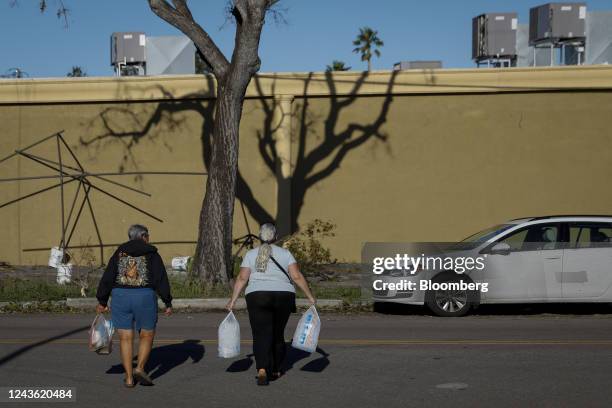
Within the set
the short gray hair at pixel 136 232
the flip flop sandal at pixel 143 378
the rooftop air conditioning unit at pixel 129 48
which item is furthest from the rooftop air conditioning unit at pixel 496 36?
the flip flop sandal at pixel 143 378

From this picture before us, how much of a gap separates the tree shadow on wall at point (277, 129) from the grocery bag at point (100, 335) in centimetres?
1402

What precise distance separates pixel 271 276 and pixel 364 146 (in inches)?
564

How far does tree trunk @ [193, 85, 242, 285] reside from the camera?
18812 millimetres

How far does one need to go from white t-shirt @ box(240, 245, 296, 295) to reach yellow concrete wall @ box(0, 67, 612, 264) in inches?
553

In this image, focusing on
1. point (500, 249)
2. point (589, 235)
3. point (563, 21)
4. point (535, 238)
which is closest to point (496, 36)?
point (563, 21)

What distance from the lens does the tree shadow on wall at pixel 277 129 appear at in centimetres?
2362

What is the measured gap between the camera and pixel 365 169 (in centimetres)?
2373

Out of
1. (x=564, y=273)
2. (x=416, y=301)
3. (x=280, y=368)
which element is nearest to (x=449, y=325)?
(x=416, y=301)

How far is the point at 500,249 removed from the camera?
51.1ft

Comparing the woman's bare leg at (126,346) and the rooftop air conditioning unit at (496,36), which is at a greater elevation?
the rooftop air conditioning unit at (496,36)

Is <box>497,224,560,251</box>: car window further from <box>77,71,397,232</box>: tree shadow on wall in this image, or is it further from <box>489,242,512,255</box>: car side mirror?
<box>77,71,397,232</box>: tree shadow on wall

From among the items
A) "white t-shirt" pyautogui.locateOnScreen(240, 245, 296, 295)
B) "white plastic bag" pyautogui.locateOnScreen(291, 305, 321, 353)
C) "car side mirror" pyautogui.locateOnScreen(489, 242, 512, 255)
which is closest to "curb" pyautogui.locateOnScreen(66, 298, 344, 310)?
"car side mirror" pyautogui.locateOnScreen(489, 242, 512, 255)

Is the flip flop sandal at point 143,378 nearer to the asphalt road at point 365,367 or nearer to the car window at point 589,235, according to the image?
the asphalt road at point 365,367

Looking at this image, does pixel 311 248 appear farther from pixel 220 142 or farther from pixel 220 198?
pixel 220 142
